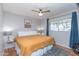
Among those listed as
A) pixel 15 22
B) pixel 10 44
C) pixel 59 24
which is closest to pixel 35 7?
pixel 15 22

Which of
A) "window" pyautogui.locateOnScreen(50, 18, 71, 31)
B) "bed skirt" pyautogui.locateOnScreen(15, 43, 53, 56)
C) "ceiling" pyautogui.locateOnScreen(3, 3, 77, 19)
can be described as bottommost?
"bed skirt" pyautogui.locateOnScreen(15, 43, 53, 56)

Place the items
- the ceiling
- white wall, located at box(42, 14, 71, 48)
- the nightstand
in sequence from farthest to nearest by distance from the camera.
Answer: white wall, located at box(42, 14, 71, 48) < the nightstand < the ceiling

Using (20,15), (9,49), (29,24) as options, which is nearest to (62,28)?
(29,24)

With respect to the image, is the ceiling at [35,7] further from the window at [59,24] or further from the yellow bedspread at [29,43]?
the yellow bedspread at [29,43]

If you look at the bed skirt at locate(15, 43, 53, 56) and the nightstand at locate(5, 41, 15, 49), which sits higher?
the nightstand at locate(5, 41, 15, 49)

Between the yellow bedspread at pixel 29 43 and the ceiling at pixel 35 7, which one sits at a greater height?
the ceiling at pixel 35 7

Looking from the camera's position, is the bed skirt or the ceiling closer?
the ceiling

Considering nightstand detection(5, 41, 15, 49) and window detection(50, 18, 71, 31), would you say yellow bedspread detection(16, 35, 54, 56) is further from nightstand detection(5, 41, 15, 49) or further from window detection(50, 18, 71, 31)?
window detection(50, 18, 71, 31)

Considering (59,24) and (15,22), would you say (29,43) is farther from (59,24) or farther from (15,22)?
(59,24)

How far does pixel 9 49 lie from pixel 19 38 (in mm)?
301

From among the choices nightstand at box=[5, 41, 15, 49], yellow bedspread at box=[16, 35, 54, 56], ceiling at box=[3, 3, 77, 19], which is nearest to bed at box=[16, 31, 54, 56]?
yellow bedspread at box=[16, 35, 54, 56]

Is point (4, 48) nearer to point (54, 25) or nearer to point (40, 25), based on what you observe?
point (40, 25)

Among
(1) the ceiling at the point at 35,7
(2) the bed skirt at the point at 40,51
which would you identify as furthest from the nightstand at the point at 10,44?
(1) the ceiling at the point at 35,7

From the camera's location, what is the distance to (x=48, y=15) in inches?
64.6
